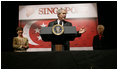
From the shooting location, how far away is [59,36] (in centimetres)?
157

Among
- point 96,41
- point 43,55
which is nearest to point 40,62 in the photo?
point 43,55

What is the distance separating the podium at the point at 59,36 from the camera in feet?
5.02

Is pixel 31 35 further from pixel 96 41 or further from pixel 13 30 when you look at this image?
pixel 96 41

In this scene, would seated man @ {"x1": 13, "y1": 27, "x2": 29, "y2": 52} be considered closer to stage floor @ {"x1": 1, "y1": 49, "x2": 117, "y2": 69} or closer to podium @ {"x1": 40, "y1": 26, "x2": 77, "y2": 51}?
podium @ {"x1": 40, "y1": 26, "x2": 77, "y2": 51}

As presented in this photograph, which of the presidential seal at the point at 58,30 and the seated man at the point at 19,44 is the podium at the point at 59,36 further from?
the seated man at the point at 19,44

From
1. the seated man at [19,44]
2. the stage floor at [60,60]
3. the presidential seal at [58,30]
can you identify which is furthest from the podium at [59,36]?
the seated man at [19,44]

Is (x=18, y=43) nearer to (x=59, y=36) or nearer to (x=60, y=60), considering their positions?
(x=59, y=36)

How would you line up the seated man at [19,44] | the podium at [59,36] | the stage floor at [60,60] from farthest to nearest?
the seated man at [19,44] → the podium at [59,36] → the stage floor at [60,60]

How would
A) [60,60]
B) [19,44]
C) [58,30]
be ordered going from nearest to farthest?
[60,60] → [58,30] → [19,44]

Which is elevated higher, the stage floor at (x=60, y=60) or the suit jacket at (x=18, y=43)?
the suit jacket at (x=18, y=43)

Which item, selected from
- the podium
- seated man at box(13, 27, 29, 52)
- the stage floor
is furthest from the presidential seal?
seated man at box(13, 27, 29, 52)

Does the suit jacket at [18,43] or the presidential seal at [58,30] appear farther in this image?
the suit jacket at [18,43]

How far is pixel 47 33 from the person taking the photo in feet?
5.03

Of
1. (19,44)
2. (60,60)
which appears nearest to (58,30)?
(60,60)
